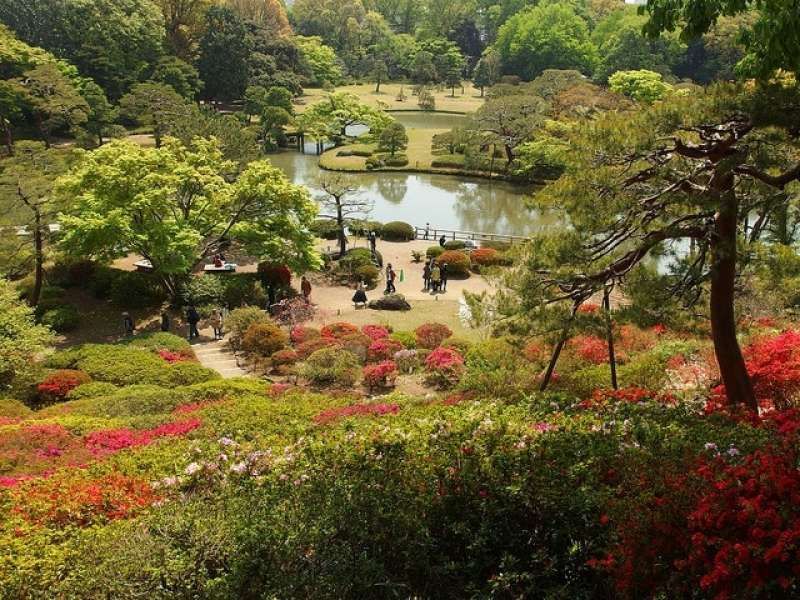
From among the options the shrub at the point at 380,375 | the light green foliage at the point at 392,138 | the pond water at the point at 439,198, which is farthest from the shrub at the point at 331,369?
the light green foliage at the point at 392,138

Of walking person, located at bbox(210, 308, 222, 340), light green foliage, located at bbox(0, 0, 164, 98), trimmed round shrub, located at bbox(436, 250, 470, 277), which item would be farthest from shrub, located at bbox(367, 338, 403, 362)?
light green foliage, located at bbox(0, 0, 164, 98)

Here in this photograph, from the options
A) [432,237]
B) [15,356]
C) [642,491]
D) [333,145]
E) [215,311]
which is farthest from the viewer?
[333,145]

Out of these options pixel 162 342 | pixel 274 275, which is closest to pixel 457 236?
pixel 274 275

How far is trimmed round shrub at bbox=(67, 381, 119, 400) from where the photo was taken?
565 inches

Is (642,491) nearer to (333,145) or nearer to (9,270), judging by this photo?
(9,270)

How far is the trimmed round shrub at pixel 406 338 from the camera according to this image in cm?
1710

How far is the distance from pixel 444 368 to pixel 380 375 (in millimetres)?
1367

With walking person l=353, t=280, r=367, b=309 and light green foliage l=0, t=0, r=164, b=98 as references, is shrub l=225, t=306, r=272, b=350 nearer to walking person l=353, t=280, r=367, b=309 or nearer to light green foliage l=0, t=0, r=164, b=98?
walking person l=353, t=280, r=367, b=309

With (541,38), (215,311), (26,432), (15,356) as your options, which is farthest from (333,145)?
(26,432)

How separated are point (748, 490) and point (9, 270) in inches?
841

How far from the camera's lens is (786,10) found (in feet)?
16.0

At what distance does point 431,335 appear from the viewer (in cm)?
1727

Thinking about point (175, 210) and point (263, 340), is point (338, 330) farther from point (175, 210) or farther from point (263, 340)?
point (175, 210)

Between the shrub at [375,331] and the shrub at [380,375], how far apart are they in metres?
2.41
